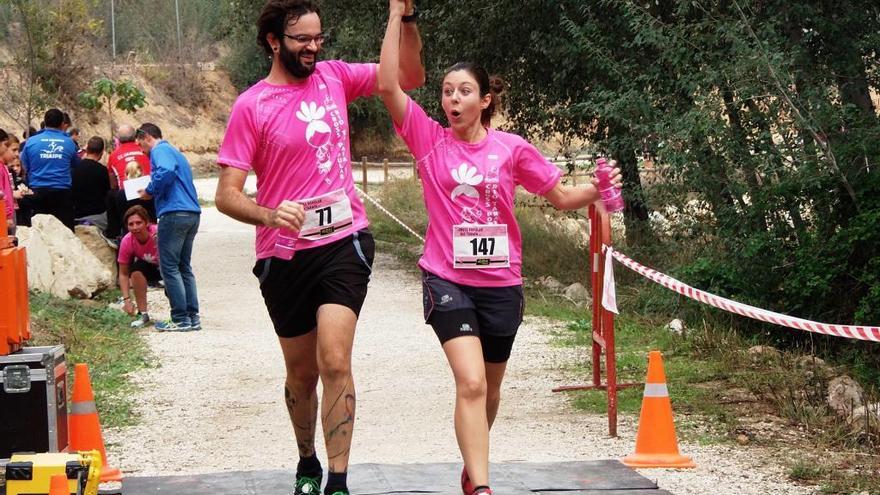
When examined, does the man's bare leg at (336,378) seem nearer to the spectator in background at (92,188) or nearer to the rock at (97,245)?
the rock at (97,245)

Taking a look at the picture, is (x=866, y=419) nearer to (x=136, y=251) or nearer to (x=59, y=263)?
(x=136, y=251)

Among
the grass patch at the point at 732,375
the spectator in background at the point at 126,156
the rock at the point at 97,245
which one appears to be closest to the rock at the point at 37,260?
the spectator in background at the point at 126,156

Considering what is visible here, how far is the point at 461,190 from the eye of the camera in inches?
232

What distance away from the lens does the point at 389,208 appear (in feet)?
89.9

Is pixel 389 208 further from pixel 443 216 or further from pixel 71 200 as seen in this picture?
pixel 443 216

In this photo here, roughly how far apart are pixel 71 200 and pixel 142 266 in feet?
11.3

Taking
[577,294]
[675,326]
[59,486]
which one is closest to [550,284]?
[577,294]

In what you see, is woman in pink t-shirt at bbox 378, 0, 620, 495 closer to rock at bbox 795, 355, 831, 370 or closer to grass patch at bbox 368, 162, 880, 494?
grass patch at bbox 368, 162, 880, 494

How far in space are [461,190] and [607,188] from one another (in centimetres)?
71

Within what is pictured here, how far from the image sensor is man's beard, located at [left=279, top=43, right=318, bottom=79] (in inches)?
226

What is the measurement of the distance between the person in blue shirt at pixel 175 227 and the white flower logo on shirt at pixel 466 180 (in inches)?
279

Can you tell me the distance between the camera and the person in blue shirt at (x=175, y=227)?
496 inches

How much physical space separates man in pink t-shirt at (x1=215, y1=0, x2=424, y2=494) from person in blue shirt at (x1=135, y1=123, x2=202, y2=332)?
273 inches

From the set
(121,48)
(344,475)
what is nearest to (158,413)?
(344,475)
